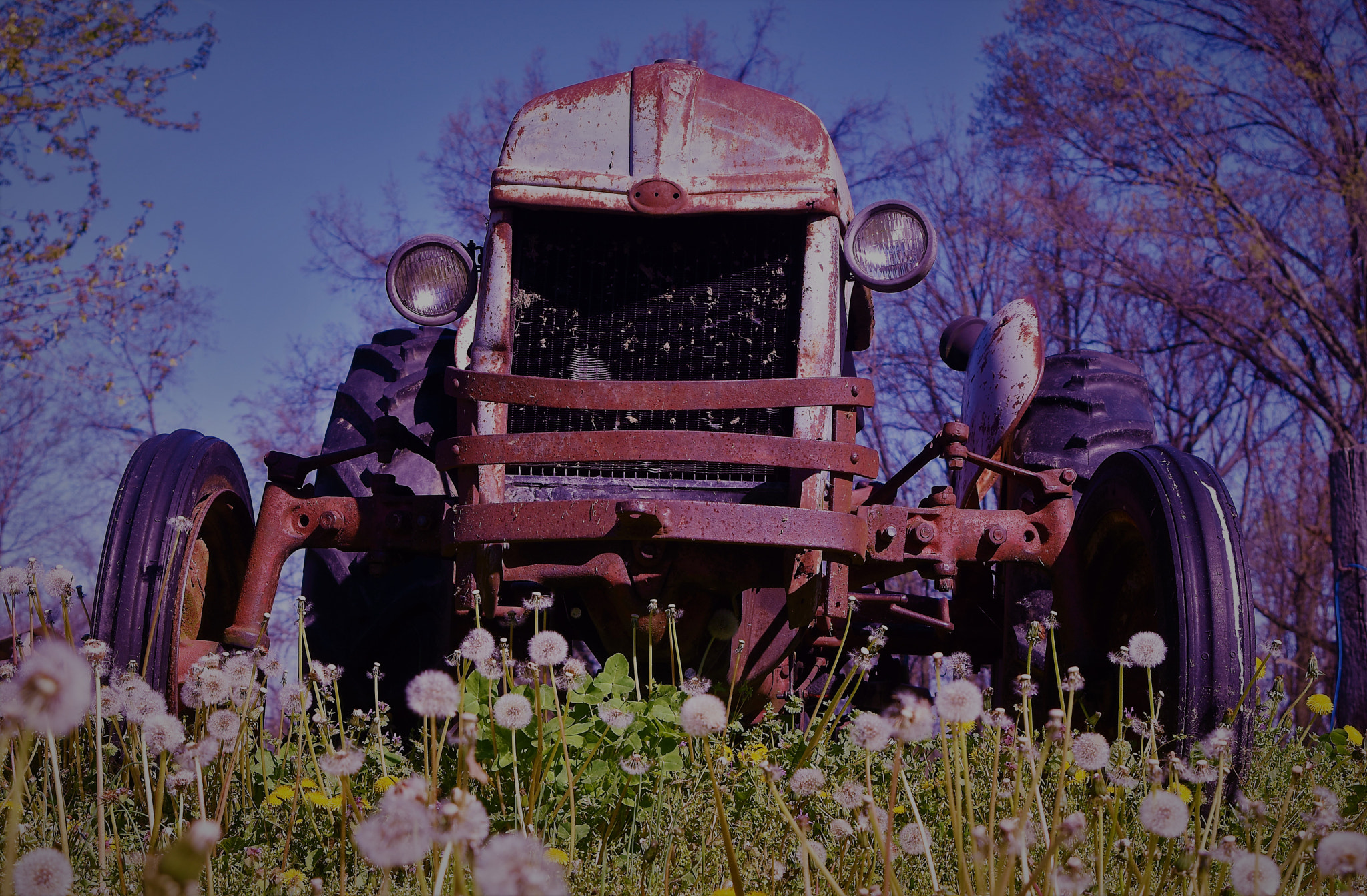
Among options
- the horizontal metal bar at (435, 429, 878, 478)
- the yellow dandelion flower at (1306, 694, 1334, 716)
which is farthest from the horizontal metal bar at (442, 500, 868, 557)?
the yellow dandelion flower at (1306, 694, 1334, 716)

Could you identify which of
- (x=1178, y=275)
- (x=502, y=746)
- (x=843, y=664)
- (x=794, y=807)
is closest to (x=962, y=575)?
(x=843, y=664)

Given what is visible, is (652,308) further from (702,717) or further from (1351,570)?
(1351,570)

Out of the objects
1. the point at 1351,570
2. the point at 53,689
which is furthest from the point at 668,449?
the point at 1351,570

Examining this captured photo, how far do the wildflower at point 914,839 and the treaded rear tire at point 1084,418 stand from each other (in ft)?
9.27

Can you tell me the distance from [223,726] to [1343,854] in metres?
1.83

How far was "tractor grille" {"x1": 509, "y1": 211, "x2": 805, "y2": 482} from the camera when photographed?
11.7 feet

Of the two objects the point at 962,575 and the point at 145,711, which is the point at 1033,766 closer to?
the point at 145,711

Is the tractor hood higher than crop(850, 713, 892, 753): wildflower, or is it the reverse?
the tractor hood

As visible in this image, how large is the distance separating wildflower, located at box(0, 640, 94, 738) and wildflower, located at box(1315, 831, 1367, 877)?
1356 mm

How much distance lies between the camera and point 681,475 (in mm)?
3516

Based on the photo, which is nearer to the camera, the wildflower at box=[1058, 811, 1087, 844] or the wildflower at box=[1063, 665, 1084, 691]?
the wildflower at box=[1058, 811, 1087, 844]

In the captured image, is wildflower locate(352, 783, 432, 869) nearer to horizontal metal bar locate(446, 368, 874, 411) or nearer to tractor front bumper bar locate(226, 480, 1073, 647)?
tractor front bumper bar locate(226, 480, 1073, 647)

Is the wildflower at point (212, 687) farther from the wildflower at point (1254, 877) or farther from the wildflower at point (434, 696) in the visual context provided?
the wildflower at point (1254, 877)

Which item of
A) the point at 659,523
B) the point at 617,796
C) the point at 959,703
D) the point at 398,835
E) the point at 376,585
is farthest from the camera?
the point at 376,585
